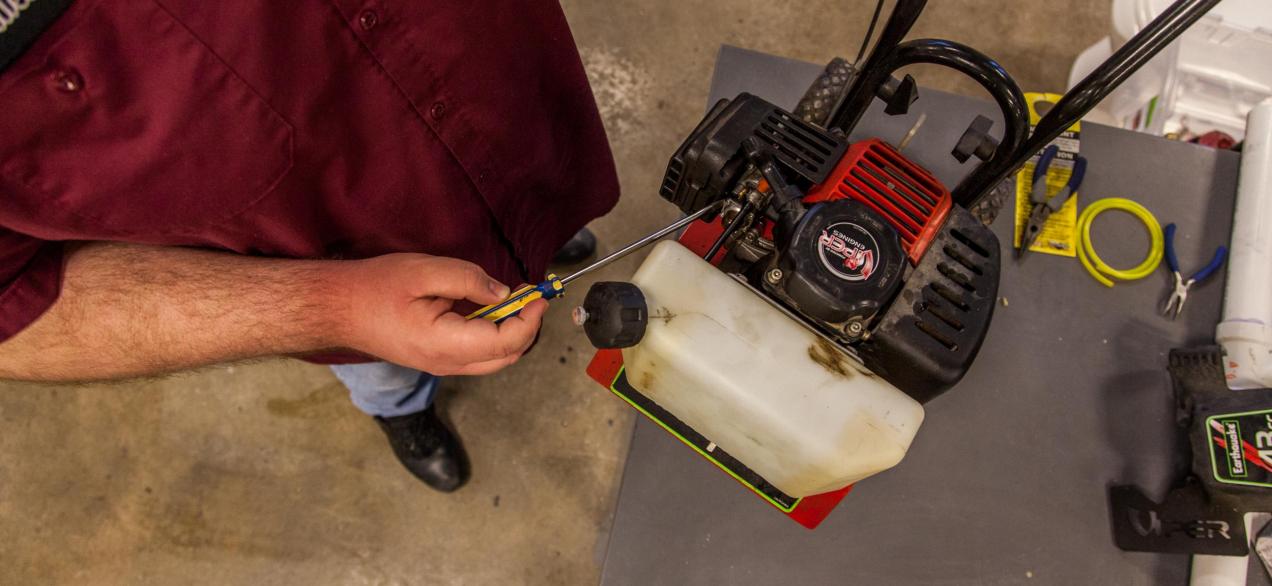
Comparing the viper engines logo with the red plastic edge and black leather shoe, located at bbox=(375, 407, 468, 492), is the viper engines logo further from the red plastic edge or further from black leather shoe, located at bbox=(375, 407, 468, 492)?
black leather shoe, located at bbox=(375, 407, 468, 492)

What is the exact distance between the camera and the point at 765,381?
57 cm

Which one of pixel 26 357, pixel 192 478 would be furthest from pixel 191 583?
pixel 26 357

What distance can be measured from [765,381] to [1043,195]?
2.03 ft

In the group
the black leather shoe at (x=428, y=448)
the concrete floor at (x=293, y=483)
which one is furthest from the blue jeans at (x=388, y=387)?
the concrete floor at (x=293, y=483)

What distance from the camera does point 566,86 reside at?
0.85m

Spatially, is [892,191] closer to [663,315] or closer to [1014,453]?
[663,315]

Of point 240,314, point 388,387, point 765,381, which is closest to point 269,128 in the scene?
point 240,314

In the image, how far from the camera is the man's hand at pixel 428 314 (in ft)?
1.99

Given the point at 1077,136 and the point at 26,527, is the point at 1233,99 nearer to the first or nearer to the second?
the point at 1077,136

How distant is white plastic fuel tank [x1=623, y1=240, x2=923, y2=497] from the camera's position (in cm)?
57

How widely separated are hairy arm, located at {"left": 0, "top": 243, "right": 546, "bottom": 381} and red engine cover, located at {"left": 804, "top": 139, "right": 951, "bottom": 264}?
1.03 feet

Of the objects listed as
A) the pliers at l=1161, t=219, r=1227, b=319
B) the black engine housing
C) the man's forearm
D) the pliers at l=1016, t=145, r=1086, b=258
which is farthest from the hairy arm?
the pliers at l=1161, t=219, r=1227, b=319

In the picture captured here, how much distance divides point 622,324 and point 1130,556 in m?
0.76

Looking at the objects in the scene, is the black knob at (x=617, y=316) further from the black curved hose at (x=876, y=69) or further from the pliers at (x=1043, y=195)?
the pliers at (x=1043, y=195)
